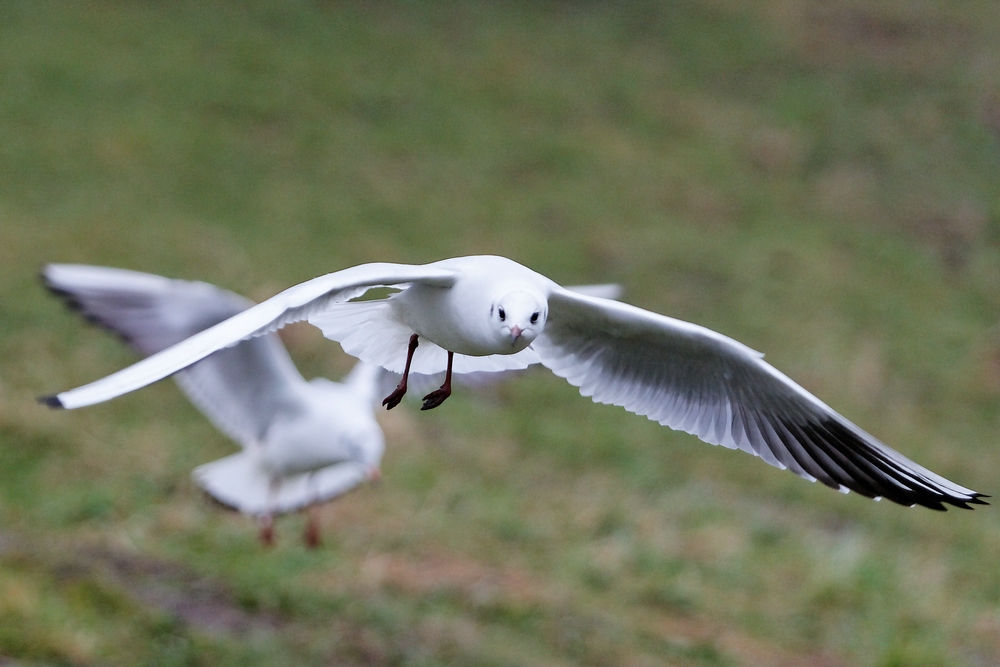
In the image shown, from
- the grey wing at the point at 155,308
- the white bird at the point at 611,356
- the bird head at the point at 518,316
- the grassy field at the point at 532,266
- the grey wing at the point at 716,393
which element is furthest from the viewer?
the grassy field at the point at 532,266

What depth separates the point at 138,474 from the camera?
704 centimetres

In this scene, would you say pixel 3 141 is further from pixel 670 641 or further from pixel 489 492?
pixel 670 641

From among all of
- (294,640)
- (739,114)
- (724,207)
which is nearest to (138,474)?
(294,640)

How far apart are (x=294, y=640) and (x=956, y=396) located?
7126 millimetres

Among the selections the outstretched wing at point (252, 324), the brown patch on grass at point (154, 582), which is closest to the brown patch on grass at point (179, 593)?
the brown patch on grass at point (154, 582)

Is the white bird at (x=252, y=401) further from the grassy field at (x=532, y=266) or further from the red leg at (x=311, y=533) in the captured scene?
the grassy field at (x=532, y=266)

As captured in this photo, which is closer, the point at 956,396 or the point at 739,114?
the point at 956,396

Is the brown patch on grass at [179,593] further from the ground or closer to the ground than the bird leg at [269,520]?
closer to the ground

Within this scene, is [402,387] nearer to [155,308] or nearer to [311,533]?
[155,308]

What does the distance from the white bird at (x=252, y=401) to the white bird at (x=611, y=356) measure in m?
1.52

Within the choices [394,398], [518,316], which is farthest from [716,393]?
[518,316]

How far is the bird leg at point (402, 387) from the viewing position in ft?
13.8

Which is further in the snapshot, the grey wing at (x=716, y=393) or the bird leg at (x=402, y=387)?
the grey wing at (x=716, y=393)

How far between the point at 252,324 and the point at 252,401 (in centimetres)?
312
